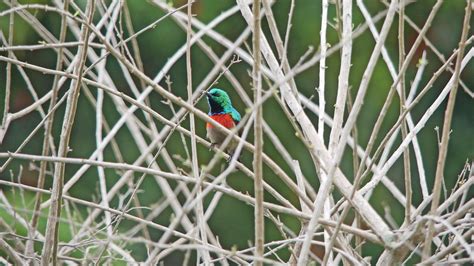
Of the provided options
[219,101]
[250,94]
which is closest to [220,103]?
[219,101]

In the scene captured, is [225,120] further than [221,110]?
No

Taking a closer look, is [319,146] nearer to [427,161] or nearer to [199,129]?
[199,129]

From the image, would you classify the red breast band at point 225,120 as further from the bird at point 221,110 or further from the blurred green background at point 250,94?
the blurred green background at point 250,94

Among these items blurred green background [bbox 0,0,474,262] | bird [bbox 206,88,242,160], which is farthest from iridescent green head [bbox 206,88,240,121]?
blurred green background [bbox 0,0,474,262]

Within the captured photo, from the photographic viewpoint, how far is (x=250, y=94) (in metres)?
10.1

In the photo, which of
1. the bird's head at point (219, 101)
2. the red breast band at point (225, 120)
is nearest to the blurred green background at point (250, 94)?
the bird's head at point (219, 101)

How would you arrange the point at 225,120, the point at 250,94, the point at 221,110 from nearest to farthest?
the point at 225,120 → the point at 221,110 → the point at 250,94

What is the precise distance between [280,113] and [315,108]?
18.2 feet

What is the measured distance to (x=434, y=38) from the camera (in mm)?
9961

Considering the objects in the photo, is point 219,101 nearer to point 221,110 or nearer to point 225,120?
point 221,110

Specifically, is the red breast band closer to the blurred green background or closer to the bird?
the bird

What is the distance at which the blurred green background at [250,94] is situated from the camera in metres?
9.27

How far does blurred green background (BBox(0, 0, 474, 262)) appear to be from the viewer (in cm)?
927

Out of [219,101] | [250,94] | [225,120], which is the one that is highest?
[219,101]
